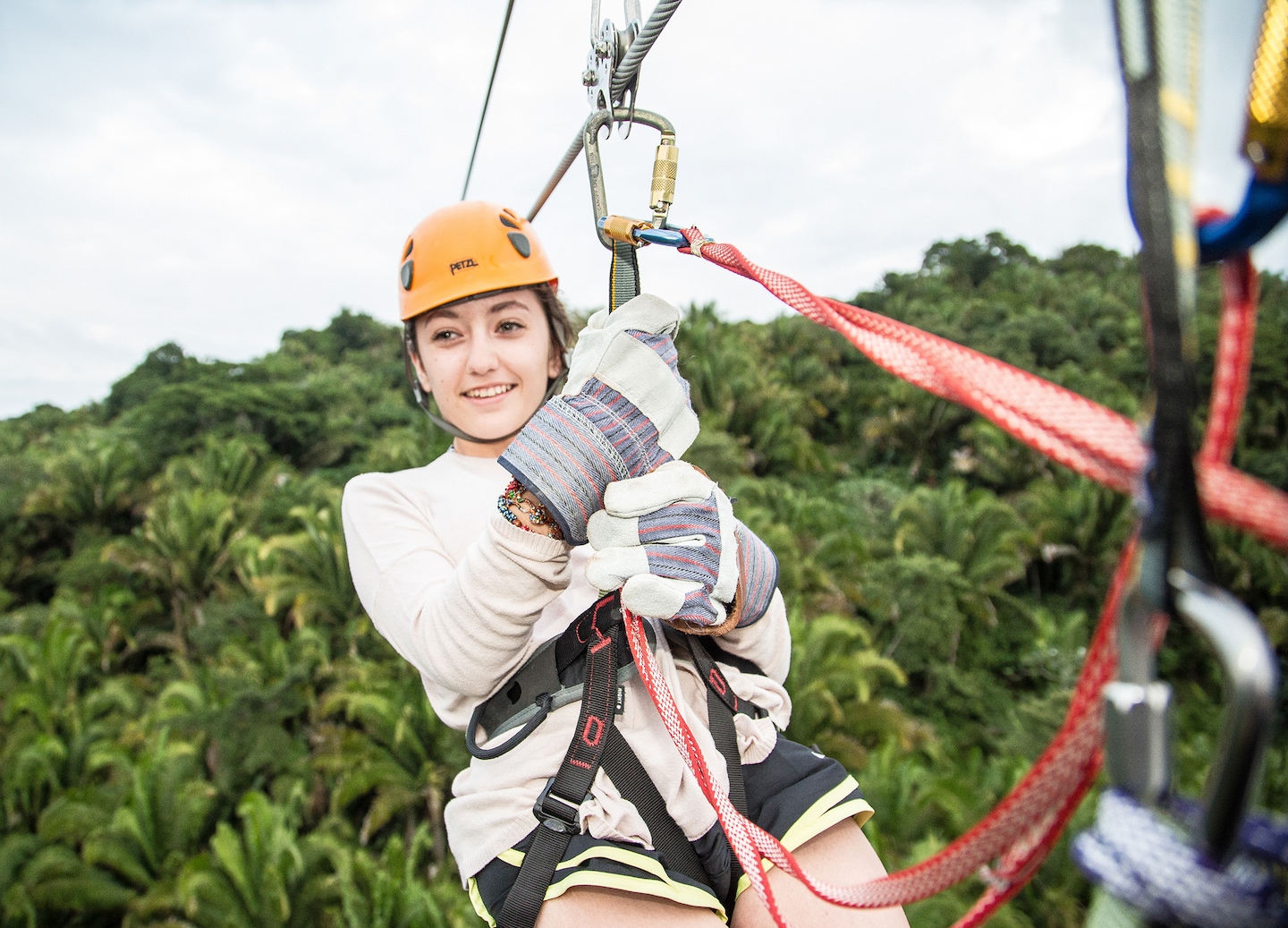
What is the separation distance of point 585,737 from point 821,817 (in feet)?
1.87

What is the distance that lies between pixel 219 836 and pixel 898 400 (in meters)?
24.3

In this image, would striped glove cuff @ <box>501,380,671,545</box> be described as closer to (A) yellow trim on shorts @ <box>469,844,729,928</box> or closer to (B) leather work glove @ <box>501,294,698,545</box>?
(B) leather work glove @ <box>501,294,698,545</box>

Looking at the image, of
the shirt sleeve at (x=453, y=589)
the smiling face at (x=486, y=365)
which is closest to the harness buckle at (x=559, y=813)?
the shirt sleeve at (x=453, y=589)

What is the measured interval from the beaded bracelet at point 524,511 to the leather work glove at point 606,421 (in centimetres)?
3

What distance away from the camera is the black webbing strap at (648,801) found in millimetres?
1559

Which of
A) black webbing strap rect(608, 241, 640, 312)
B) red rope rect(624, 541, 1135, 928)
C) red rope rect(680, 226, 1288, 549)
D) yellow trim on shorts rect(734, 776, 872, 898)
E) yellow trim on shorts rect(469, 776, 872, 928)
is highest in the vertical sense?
black webbing strap rect(608, 241, 640, 312)

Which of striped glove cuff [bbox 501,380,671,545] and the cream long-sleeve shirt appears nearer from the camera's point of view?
striped glove cuff [bbox 501,380,671,545]

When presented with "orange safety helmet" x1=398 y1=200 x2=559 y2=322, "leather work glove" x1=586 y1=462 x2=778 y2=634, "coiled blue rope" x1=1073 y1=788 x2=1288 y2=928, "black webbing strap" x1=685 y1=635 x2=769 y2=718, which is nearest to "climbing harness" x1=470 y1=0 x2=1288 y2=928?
"coiled blue rope" x1=1073 y1=788 x2=1288 y2=928

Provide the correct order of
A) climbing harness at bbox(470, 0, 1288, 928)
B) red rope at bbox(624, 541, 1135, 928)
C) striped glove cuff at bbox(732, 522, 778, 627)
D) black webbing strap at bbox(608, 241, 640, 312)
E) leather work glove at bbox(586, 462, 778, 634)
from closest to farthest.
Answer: climbing harness at bbox(470, 0, 1288, 928) → red rope at bbox(624, 541, 1135, 928) → leather work glove at bbox(586, 462, 778, 634) → black webbing strap at bbox(608, 241, 640, 312) → striped glove cuff at bbox(732, 522, 778, 627)

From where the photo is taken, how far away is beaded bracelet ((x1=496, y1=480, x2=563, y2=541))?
143 cm

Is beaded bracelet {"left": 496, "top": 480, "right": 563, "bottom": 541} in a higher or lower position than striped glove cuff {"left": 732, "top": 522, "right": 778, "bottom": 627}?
higher

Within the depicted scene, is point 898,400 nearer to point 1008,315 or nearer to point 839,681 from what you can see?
point 1008,315

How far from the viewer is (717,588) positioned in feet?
4.93

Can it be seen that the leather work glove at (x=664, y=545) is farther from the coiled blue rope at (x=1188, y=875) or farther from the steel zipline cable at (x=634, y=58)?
the coiled blue rope at (x=1188, y=875)
